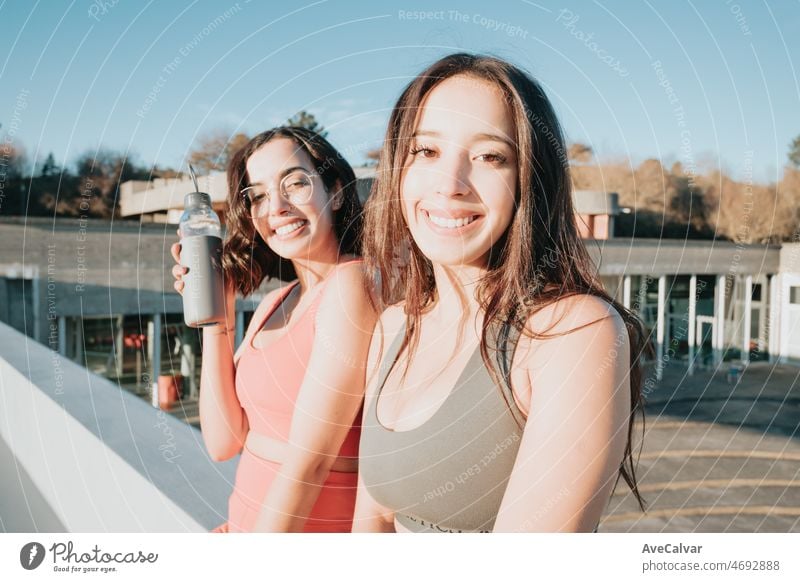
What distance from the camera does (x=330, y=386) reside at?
1.90 feet

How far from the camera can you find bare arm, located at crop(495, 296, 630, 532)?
0.42 m

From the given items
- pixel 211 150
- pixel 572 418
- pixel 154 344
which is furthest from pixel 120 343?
pixel 572 418

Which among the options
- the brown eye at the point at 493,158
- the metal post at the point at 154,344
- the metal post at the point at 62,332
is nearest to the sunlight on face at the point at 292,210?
the brown eye at the point at 493,158

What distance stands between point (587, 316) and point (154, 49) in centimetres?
77

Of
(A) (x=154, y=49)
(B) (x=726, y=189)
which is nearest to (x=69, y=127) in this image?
(A) (x=154, y=49)

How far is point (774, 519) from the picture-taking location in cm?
469

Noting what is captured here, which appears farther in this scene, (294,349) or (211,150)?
(211,150)

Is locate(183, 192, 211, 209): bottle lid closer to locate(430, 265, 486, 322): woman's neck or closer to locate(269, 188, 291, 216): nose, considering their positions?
locate(269, 188, 291, 216): nose

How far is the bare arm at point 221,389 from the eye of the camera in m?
0.71

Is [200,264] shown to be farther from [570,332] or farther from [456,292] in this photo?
[570,332]

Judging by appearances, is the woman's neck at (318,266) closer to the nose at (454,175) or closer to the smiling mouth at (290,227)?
the smiling mouth at (290,227)
